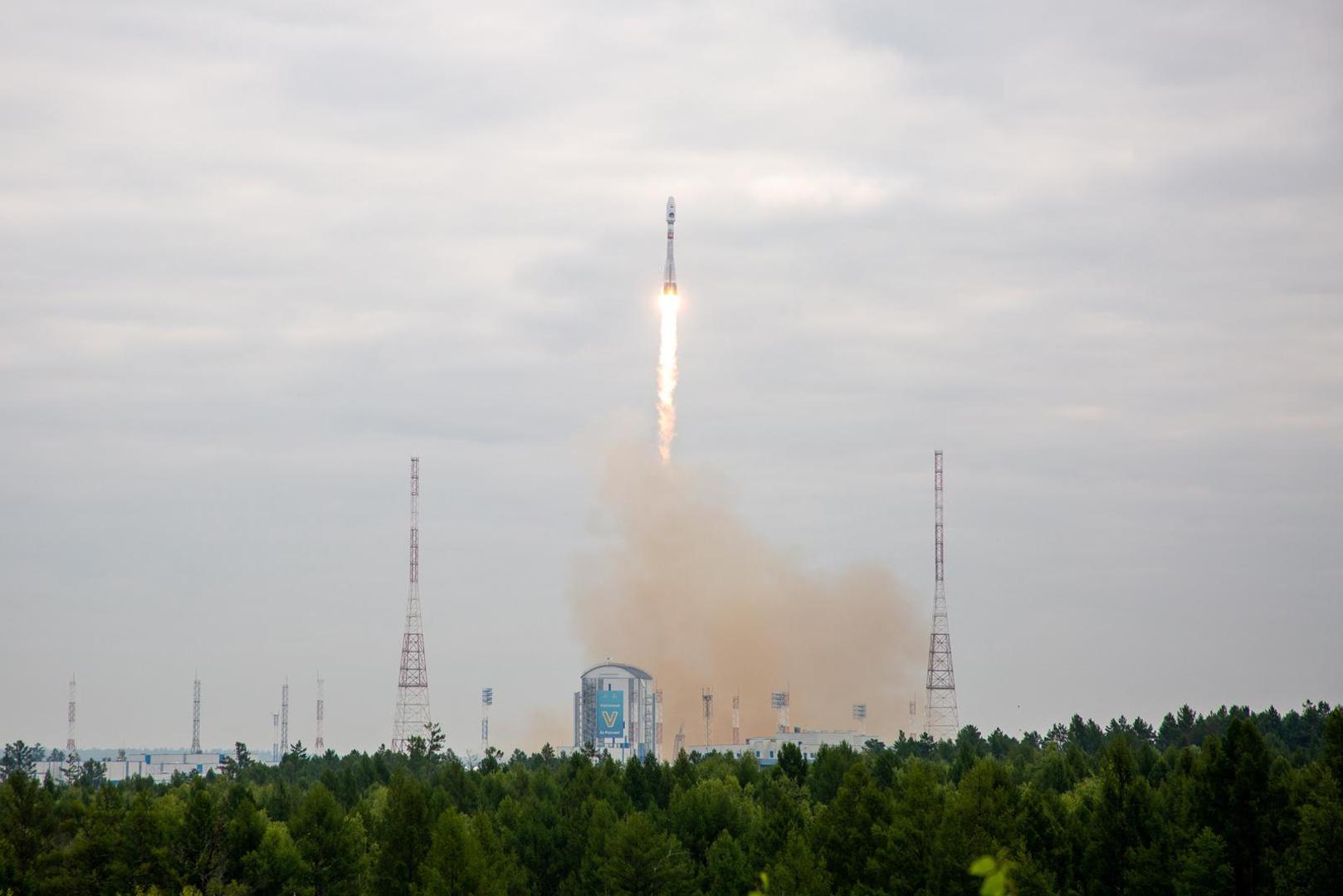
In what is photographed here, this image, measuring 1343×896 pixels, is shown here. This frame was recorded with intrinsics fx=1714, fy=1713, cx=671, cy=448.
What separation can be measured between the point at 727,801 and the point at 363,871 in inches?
1113

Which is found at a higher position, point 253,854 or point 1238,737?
point 1238,737

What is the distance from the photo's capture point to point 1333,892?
89.9 m

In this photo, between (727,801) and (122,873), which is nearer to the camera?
(122,873)

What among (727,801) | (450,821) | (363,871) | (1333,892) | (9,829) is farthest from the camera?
(727,801)

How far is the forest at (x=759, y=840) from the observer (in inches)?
3851

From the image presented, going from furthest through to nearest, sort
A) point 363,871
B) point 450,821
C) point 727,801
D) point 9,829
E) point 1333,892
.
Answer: point 727,801, point 363,871, point 9,829, point 450,821, point 1333,892

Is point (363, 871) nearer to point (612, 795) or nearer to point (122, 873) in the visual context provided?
point (122, 873)

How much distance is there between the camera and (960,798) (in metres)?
102

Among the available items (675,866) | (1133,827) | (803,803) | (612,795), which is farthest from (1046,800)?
(612,795)

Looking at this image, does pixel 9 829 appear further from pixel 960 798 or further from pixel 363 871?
pixel 960 798

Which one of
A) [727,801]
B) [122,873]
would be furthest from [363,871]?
[727,801]

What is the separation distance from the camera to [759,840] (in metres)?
117

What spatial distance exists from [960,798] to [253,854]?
48.5 metres

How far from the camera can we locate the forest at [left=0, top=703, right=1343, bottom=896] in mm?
97812
